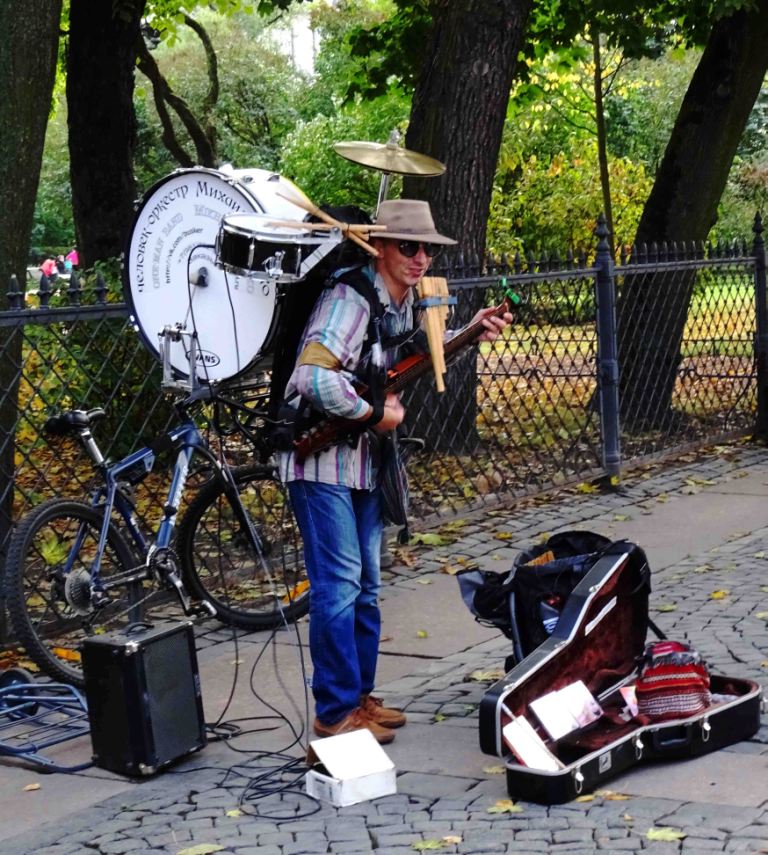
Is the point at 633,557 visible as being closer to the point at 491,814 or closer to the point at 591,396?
the point at 491,814

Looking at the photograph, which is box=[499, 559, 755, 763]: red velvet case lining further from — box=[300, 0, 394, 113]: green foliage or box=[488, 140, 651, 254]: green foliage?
box=[488, 140, 651, 254]: green foliage

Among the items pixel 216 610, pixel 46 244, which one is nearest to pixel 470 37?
pixel 216 610

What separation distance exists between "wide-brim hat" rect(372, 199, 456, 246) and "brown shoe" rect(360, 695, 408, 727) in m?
1.67

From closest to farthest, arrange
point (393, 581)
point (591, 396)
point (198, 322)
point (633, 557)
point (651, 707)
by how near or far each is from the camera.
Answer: point (651, 707) < point (633, 557) < point (198, 322) < point (393, 581) < point (591, 396)

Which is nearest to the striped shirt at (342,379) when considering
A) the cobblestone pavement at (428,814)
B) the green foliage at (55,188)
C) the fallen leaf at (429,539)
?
the cobblestone pavement at (428,814)

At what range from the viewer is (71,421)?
614 centimetres

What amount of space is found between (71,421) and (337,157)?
26.7 meters

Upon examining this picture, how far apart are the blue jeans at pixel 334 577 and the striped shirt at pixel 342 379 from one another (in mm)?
55

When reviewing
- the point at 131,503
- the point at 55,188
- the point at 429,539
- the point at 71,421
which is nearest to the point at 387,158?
the point at 71,421

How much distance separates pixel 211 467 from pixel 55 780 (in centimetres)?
198

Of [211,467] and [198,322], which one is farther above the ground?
[198,322]

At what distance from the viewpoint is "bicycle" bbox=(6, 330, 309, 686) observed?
604 cm

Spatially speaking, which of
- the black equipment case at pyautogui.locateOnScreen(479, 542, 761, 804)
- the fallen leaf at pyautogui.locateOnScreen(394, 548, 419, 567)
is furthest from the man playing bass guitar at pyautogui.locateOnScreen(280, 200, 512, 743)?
the fallen leaf at pyautogui.locateOnScreen(394, 548, 419, 567)

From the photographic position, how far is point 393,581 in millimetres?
7781
